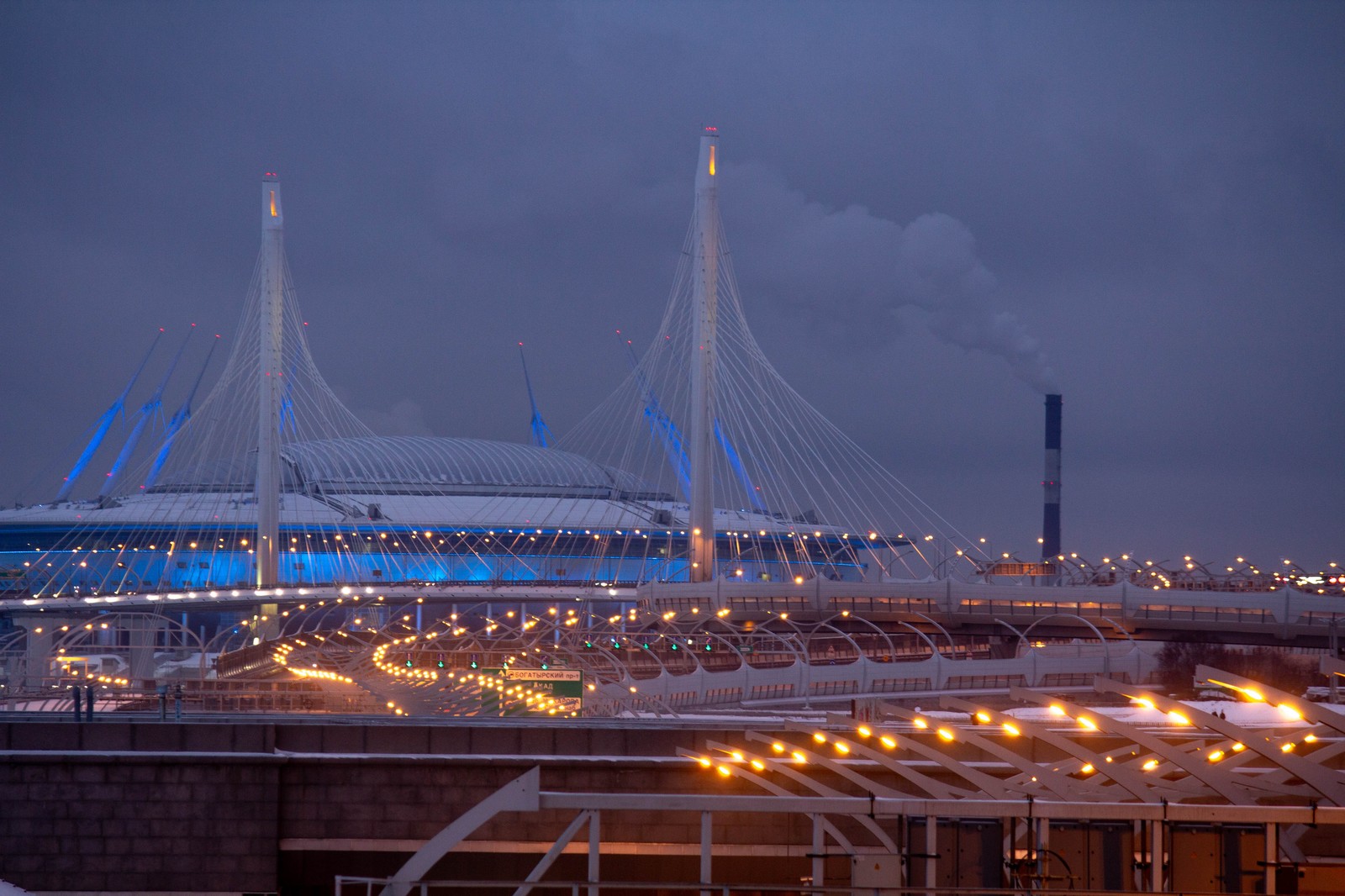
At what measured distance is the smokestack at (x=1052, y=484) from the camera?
8712 cm

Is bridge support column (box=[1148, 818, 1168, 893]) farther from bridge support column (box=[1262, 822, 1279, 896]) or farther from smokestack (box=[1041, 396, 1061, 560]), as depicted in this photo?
smokestack (box=[1041, 396, 1061, 560])

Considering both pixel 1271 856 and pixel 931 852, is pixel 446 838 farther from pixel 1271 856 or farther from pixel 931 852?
pixel 1271 856

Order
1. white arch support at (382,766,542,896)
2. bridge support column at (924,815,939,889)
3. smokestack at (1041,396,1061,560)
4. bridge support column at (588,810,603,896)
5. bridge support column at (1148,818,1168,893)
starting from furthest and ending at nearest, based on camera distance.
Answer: smokestack at (1041,396,1061,560) < bridge support column at (924,815,939,889) < bridge support column at (1148,818,1168,893) < bridge support column at (588,810,603,896) < white arch support at (382,766,542,896)

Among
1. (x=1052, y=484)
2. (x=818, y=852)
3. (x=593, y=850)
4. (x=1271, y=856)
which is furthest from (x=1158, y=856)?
(x=1052, y=484)

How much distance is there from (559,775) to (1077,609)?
1336 inches

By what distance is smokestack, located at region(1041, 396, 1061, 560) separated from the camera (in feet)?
286

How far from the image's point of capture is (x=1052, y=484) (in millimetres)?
87688

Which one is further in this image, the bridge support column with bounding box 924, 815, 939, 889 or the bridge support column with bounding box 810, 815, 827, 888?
the bridge support column with bounding box 924, 815, 939, 889

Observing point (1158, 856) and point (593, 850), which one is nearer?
point (593, 850)

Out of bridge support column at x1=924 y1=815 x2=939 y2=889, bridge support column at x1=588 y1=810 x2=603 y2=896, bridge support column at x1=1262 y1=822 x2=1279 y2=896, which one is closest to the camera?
bridge support column at x1=588 y1=810 x2=603 y2=896

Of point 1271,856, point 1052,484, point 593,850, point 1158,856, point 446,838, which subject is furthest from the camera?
point 1052,484

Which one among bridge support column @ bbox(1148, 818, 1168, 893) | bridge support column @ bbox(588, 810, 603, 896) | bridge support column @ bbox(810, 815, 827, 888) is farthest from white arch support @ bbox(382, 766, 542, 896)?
bridge support column @ bbox(1148, 818, 1168, 893)

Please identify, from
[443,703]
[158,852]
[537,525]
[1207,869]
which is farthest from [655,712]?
[537,525]

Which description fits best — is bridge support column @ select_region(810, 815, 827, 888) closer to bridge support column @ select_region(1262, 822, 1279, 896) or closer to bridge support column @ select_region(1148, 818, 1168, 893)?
bridge support column @ select_region(1148, 818, 1168, 893)
